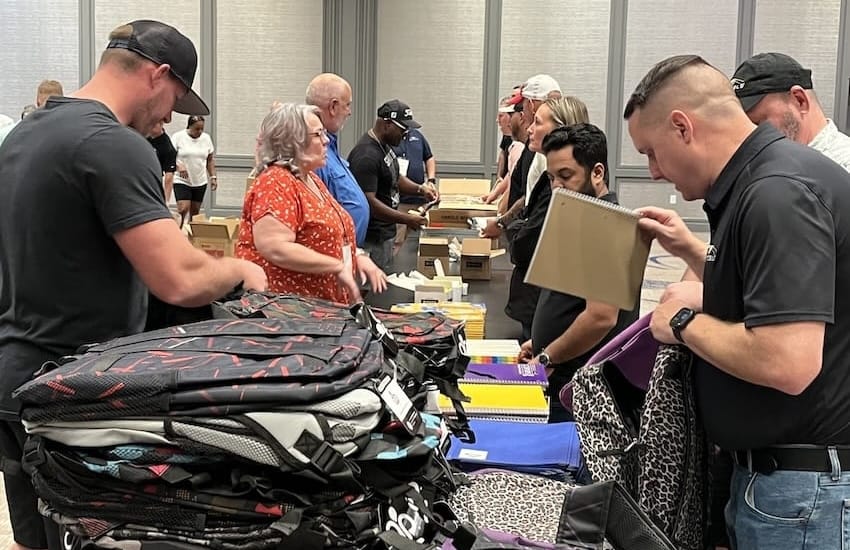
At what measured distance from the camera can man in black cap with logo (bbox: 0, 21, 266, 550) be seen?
63.4 inches

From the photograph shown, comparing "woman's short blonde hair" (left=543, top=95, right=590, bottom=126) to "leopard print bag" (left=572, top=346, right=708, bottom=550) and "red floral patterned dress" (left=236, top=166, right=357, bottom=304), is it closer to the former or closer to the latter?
"red floral patterned dress" (left=236, top=166, right=357, bottom=304)

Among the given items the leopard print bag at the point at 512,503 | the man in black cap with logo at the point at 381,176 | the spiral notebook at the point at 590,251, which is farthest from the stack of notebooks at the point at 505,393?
the man in black cap with logo at the point at 381,176

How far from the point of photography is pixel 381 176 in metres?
5.14

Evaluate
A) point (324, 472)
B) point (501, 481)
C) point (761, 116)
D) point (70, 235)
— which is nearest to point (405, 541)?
point (324, 472)

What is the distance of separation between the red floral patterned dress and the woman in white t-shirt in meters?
7.63

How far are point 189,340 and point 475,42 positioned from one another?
406 inches

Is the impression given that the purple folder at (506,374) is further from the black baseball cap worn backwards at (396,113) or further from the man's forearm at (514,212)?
the black baseball cap worn backwards at (396,113)

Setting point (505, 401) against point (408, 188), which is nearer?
point (505, 401)

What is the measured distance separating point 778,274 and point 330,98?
2.88 metres

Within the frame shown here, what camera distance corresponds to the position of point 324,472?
107 centimetres

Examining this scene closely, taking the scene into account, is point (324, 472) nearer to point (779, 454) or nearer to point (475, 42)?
point (779, 454)

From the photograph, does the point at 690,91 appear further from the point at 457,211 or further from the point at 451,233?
the point at 457,211

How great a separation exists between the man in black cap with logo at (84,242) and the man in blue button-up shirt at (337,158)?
202 centimetres

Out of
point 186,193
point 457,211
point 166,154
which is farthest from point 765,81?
point 186,193
